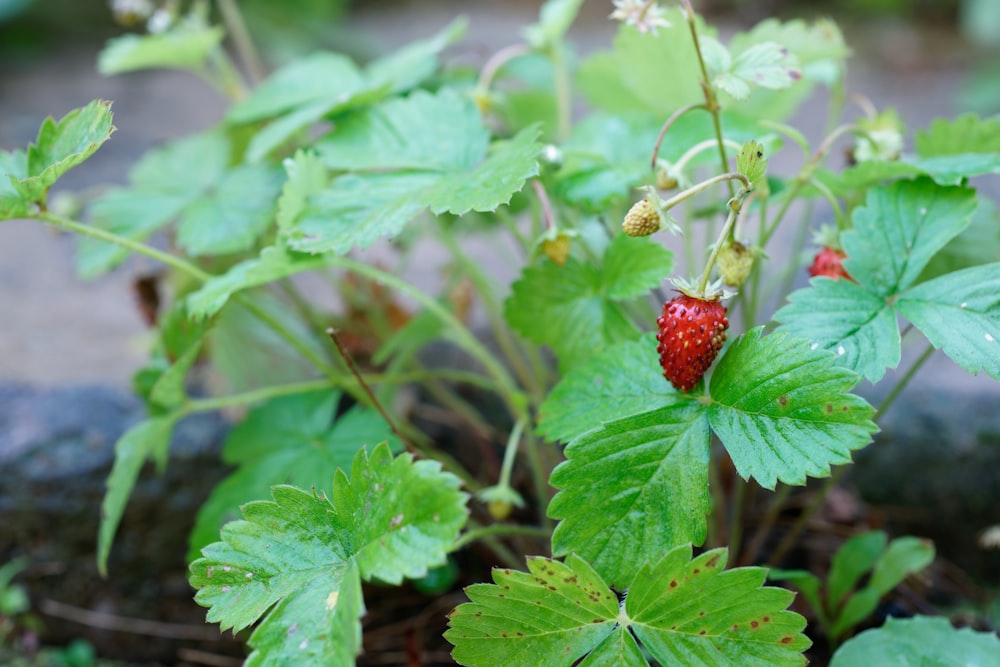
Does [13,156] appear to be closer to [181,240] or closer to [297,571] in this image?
[181,240]

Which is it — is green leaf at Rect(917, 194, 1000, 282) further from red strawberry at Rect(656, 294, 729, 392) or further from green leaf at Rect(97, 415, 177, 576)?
green leaf at Rect(97, 415, 177, 576)

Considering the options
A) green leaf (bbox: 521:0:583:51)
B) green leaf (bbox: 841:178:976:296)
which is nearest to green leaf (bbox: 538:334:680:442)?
green leaf (bbox: 841:178:976:296)

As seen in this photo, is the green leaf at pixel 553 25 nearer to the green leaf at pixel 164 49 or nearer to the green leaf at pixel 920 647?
the green leaf at pixel 164 49

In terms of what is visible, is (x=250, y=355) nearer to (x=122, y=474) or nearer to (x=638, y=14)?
(x=122, y=474)

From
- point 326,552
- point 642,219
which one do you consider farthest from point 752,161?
point 326,552

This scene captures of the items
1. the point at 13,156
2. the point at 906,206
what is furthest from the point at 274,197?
the point at 906,206

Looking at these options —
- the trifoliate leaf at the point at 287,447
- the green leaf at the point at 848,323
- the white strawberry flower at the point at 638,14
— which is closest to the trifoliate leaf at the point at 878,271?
the green leaf at the point at 848,323
